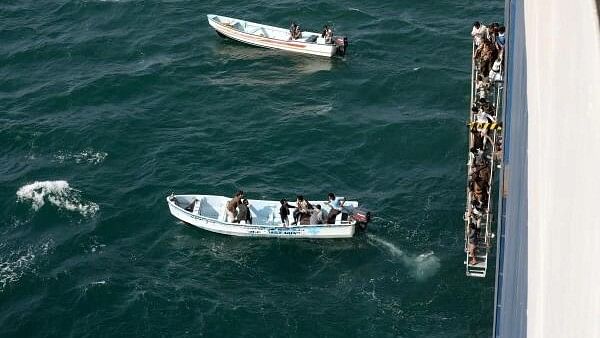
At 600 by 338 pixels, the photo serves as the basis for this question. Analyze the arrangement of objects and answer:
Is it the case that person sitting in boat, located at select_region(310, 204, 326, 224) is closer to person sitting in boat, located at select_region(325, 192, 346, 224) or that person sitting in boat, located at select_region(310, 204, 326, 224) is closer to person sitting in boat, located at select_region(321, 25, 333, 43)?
person sitting in boat, located at select_region(325, 192, 346, 224)

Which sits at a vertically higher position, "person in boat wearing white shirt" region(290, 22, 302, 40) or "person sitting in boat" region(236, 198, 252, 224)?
"person in boat wearing white shirt" region(290, 22, 302, 40)

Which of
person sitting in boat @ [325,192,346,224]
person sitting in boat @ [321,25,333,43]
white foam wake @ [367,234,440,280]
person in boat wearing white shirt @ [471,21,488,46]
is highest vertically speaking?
person in boat wearing white shirt @ [471,21,488,46]

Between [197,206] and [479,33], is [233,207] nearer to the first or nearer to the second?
[197,206]

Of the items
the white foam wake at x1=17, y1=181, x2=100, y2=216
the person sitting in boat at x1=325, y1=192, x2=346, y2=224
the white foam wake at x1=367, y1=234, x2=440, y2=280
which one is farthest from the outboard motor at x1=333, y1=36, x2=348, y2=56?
the white foam wake at x1=17, y1=181, x2=100, y2=216

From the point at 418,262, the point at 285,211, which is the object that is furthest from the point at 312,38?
the point at 418,262
